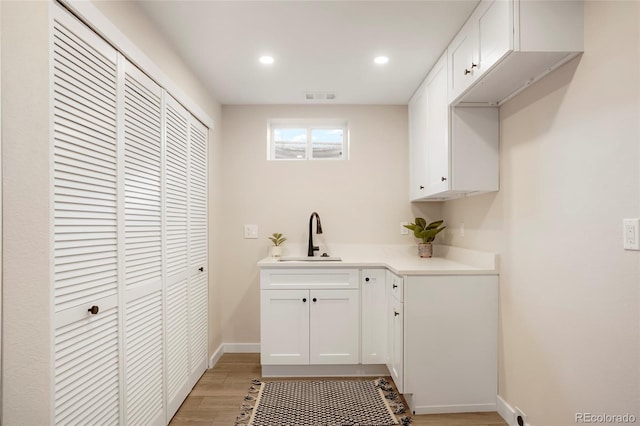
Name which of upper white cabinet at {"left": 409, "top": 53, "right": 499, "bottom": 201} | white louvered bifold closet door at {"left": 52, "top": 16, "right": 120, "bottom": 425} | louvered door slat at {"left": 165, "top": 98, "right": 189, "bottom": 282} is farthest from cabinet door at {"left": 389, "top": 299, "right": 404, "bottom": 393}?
white louvered bifold closet door at {"left": 52, "top": 16, "right": 120, "bottom": 425}

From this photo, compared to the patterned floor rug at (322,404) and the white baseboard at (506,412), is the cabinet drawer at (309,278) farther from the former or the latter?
the white baseboard at (506,412)

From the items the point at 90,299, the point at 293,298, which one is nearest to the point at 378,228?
the point at 293,298

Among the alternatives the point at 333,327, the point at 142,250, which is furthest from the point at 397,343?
the point at 142,250

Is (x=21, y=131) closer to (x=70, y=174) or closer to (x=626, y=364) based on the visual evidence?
(x=70, y=174)

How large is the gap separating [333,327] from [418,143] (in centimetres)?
171

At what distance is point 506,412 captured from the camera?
2203mm

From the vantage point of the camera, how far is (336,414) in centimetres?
229

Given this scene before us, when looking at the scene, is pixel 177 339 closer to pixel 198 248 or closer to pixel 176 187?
pixel 198 248

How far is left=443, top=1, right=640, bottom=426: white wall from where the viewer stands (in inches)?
53.4

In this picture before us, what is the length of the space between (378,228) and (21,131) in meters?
2.78

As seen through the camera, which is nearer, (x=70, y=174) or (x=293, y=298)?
(x=70, y=174)

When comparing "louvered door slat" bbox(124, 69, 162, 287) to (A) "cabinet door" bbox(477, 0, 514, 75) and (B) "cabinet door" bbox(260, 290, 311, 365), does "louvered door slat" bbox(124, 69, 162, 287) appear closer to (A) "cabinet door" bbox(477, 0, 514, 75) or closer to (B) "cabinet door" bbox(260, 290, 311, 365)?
(B) "cabinet door" bbox(260, 290, 311, 365)

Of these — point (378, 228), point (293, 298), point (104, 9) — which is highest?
point (104, 9)

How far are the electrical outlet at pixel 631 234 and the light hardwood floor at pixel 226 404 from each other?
1.45 m
